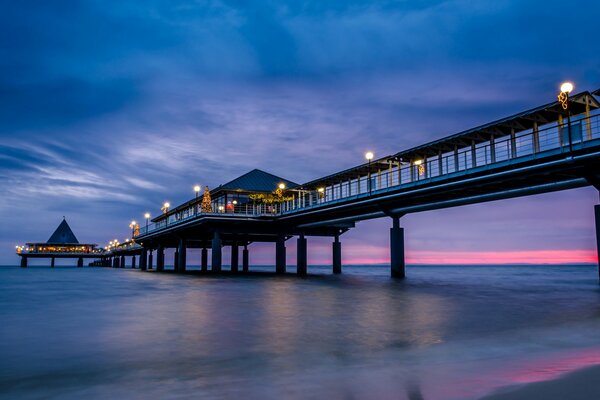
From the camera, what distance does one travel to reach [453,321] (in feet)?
44.1

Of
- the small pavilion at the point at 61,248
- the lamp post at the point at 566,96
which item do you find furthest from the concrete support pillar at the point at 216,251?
the small pavilion at the point at 61,248

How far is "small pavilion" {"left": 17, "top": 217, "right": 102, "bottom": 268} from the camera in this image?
13825 centimetres

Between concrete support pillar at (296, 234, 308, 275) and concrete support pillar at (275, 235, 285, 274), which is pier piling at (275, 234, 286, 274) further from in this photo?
concrete support pillar at (296, 234, 308, 275)

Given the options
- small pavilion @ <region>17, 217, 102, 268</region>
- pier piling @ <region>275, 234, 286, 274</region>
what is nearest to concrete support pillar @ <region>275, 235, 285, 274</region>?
pier piling @ <region>275, 234, 286, 274</region>

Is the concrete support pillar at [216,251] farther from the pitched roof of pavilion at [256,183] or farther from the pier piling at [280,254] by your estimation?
the pier piling at [280,254]

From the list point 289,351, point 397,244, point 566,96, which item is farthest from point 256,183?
point 289,351

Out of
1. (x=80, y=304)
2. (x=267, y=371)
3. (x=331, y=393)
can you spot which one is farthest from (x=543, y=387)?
(x=80, y=304)

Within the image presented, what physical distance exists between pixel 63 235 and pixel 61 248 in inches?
412

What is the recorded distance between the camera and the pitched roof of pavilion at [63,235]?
151500 mm

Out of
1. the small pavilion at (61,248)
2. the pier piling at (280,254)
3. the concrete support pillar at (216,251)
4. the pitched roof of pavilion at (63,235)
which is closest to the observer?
the concrete support pillar at (216,251)

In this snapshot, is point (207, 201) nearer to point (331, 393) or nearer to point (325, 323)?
point (325, 323)

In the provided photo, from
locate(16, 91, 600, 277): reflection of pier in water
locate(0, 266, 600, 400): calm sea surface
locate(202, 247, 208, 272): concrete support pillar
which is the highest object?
locate(16, 91, 600, 277): reflection of pier in water

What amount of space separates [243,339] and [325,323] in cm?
332

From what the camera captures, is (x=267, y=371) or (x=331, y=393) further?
(x=267, y=371)
